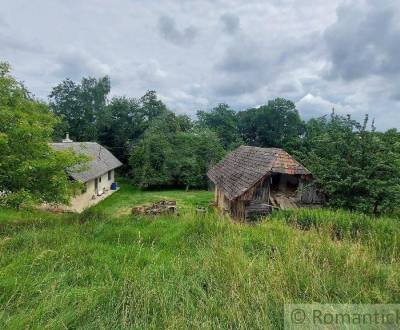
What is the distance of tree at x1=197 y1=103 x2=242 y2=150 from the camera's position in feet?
143

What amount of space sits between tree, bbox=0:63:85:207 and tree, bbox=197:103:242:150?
31.6 m

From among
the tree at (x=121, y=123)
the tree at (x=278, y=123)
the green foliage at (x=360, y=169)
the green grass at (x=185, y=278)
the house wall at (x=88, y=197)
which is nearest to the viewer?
the green grass at (x=185, y=278)

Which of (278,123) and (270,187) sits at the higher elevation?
(278,123)

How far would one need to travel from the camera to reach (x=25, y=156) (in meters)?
8.68

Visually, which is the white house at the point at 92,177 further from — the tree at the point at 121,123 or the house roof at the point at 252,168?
the house roof at the point at 252,168

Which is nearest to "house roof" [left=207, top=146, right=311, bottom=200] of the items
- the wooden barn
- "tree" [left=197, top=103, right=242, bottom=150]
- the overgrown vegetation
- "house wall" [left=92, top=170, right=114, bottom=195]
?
the wooden barn

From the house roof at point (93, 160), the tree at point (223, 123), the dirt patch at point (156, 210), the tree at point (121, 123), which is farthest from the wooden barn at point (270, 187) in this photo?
the tree at point (121, 123)

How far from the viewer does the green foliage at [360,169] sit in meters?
12.1

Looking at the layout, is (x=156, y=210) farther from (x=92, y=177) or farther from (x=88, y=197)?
(x=88, y=197)

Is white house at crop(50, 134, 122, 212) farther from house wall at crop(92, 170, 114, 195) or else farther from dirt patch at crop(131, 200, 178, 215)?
dirt patch at crop(131, 200, 178, 215)

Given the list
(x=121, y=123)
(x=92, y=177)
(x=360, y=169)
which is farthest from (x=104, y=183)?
(x=360, y=169)

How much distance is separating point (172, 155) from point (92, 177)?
1040 centimetres

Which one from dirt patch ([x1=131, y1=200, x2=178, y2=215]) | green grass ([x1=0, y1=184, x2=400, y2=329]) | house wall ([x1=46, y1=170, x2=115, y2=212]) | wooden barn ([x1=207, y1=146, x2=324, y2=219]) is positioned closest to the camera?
green grass ([x1=0, y1=184, x2=400, y2=329])

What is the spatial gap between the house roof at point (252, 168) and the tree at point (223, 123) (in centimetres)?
2095
